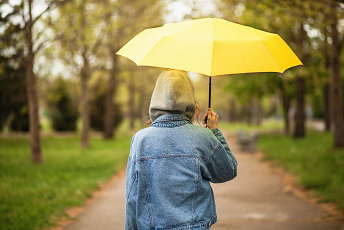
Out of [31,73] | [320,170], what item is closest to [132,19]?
[31,73]

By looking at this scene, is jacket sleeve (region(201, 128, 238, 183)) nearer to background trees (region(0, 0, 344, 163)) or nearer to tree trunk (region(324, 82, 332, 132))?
background trees (region(0, 0, 344, 163))

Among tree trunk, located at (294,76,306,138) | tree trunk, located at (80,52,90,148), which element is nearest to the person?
tree trunk, located at (80,52,90,148)

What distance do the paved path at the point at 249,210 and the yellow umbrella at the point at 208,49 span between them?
3.08 m

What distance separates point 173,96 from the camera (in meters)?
2.14

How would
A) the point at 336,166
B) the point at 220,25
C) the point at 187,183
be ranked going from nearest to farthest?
the point at 187,183 < the point at 220,25 < the point at 336,166

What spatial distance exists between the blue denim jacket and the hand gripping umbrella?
479 mm

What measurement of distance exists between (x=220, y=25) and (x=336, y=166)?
741 cm

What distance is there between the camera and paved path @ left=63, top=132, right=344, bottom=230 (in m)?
4.98

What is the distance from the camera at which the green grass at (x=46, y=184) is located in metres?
5.13

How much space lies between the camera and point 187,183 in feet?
6.75

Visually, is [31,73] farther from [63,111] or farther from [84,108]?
[63,111]

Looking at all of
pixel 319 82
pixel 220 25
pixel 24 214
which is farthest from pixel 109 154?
pixel 319 82

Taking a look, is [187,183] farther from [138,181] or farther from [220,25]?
[220,25]

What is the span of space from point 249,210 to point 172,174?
13.8ft
